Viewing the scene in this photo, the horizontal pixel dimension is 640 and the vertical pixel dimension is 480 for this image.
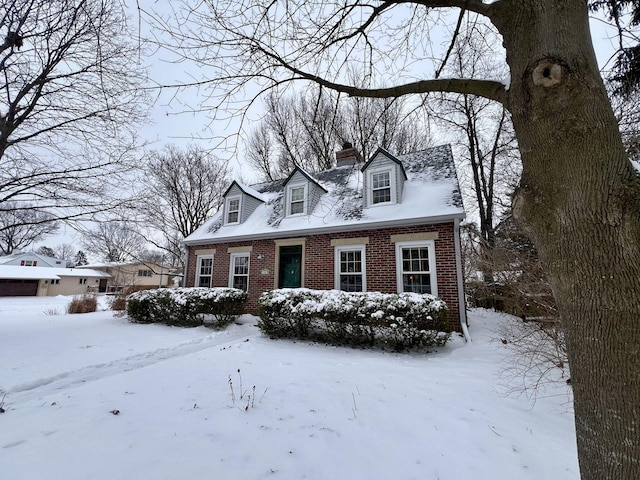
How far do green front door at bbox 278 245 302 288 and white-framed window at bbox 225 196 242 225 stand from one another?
3.52m

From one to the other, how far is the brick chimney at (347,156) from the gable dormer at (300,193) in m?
3.06

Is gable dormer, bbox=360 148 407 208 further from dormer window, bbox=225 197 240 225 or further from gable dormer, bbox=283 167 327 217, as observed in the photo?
dormer window, bbox=225 197 240 225

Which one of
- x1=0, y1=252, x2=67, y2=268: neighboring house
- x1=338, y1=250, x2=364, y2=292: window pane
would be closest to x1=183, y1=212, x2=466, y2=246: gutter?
x1=338, y1=250, x2=364, y2=292: window pane

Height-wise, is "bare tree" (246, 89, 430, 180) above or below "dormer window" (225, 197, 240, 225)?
above

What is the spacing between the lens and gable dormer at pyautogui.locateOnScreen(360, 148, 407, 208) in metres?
9.70

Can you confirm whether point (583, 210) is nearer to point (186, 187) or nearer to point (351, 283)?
point (351, 283)

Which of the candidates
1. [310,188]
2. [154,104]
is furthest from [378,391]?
[310,188]

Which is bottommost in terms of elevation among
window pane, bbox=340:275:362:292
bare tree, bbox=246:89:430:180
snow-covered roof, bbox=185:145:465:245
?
window pane, bbox=340:275:362:292

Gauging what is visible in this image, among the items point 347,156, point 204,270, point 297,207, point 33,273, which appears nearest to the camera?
point 297,207

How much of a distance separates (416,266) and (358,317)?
3.05 meters

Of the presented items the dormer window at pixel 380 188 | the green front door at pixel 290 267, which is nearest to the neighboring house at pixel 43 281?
the green front door at pixel 290 267

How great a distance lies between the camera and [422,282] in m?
8.48

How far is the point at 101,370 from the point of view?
514 centimetres

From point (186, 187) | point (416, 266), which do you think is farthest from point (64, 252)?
point (416, 266)
